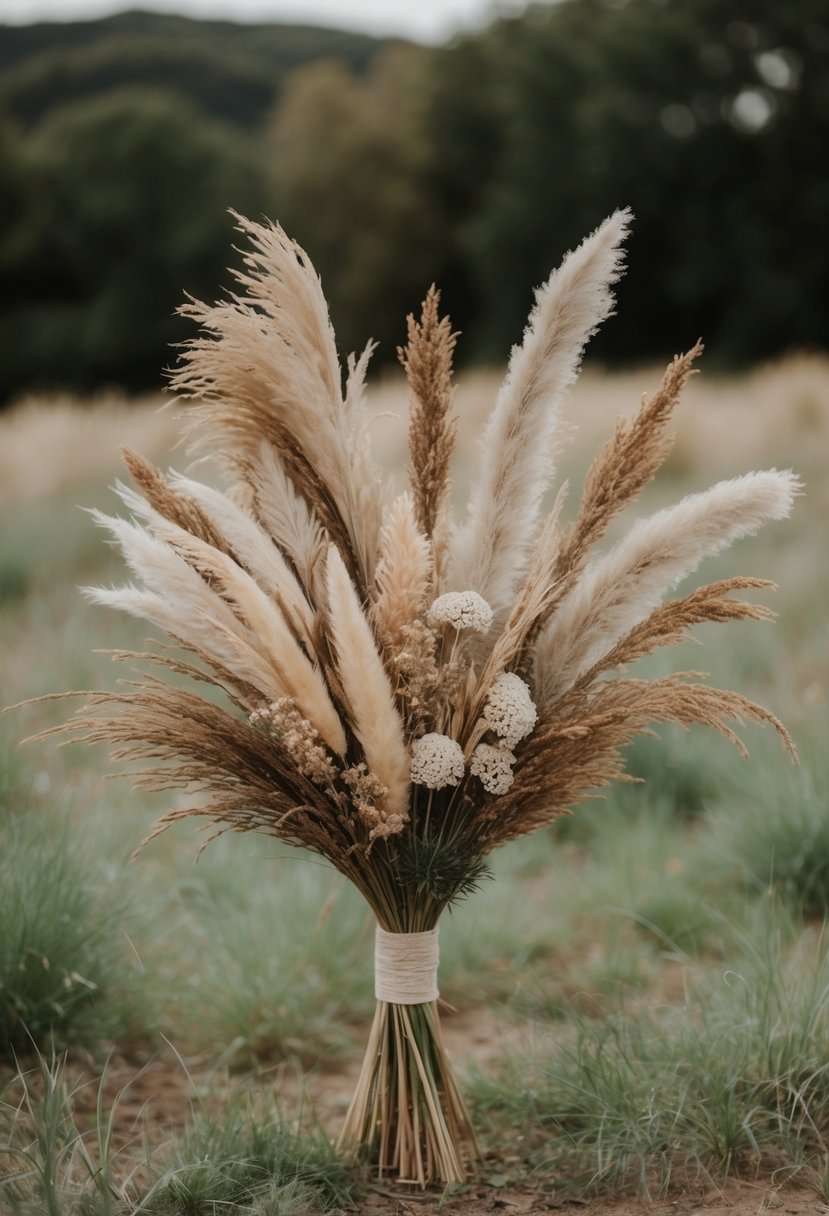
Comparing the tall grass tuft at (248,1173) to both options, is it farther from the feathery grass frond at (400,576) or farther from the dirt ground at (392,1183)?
the feathery grass frond at (400,576)

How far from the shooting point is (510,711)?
1.78m

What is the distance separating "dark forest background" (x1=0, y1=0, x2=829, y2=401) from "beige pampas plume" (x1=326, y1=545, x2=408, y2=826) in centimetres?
2311

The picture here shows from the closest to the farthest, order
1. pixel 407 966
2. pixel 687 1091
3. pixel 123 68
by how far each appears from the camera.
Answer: pixel 407 966
pixel 687 1091
pixel 123 68

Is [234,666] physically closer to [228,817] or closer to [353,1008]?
[228,817]

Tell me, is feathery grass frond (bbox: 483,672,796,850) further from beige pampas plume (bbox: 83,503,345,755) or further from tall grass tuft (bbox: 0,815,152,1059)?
tall grass tuft (bbox: 0,815,152,1059)

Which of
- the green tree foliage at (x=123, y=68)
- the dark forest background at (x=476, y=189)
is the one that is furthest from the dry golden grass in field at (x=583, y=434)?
→ the green tree foliage at (x=123, y=68)

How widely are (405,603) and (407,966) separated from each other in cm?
66

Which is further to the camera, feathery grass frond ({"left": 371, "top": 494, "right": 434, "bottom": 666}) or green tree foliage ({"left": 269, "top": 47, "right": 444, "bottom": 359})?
green tree foliage ({"left": 269, "top": 47, "right": 444, "bottom": 359})

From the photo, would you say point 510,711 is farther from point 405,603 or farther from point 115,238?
point 115,238

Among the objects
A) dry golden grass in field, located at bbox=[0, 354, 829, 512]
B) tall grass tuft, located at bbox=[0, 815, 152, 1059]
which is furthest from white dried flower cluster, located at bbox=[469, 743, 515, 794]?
dry golden grass in field, located at bbox=[0, 354, 829, 512]

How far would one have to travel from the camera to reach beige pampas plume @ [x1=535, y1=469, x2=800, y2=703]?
177cm

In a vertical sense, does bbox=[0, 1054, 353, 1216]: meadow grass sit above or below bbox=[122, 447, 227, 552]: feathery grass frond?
below

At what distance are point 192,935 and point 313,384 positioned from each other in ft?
6.68

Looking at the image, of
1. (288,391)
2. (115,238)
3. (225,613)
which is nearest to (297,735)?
(225,613)
